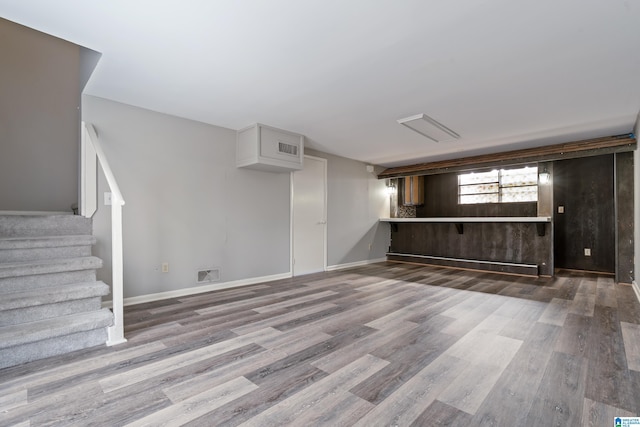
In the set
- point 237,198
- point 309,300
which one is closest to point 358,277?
point 309,300

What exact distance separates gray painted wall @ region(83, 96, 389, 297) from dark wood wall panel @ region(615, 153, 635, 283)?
5.08 meters

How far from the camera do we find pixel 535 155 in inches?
200

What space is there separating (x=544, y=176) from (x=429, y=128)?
2.71 m

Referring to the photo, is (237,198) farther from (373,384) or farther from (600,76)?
(600,76)

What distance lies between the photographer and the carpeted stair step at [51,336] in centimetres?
199

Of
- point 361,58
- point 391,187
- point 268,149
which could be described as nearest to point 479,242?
point 391,187

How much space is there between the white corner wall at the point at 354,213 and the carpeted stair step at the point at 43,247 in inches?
142

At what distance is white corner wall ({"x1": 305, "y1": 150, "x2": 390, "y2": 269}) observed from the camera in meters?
5.94

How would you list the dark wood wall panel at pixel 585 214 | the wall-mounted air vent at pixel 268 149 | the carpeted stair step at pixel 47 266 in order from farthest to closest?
1. the dark wood wall panel at pixel 585 214
2. the wall-mounted air vent at pixel 268 149
3. the carpeted stair step at pixel 47 266

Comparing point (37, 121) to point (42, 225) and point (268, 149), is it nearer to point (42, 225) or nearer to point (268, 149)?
point (42, 225)

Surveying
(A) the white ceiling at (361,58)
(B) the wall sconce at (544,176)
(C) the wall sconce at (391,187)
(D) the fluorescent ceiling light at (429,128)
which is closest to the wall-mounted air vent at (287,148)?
(A) the white ceiling at (361,58)

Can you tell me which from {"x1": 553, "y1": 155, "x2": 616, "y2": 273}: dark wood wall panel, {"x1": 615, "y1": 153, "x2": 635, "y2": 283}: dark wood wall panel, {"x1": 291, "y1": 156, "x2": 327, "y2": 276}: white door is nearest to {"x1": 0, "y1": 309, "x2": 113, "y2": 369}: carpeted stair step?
{"x1": 291, "y1": 156, "x2": 327, "y2": 276}: white door

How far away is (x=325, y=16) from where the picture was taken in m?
1.96

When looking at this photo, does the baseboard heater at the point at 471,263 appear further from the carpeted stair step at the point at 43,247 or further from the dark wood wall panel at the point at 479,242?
the carpeted stair step at the point at 43,247
